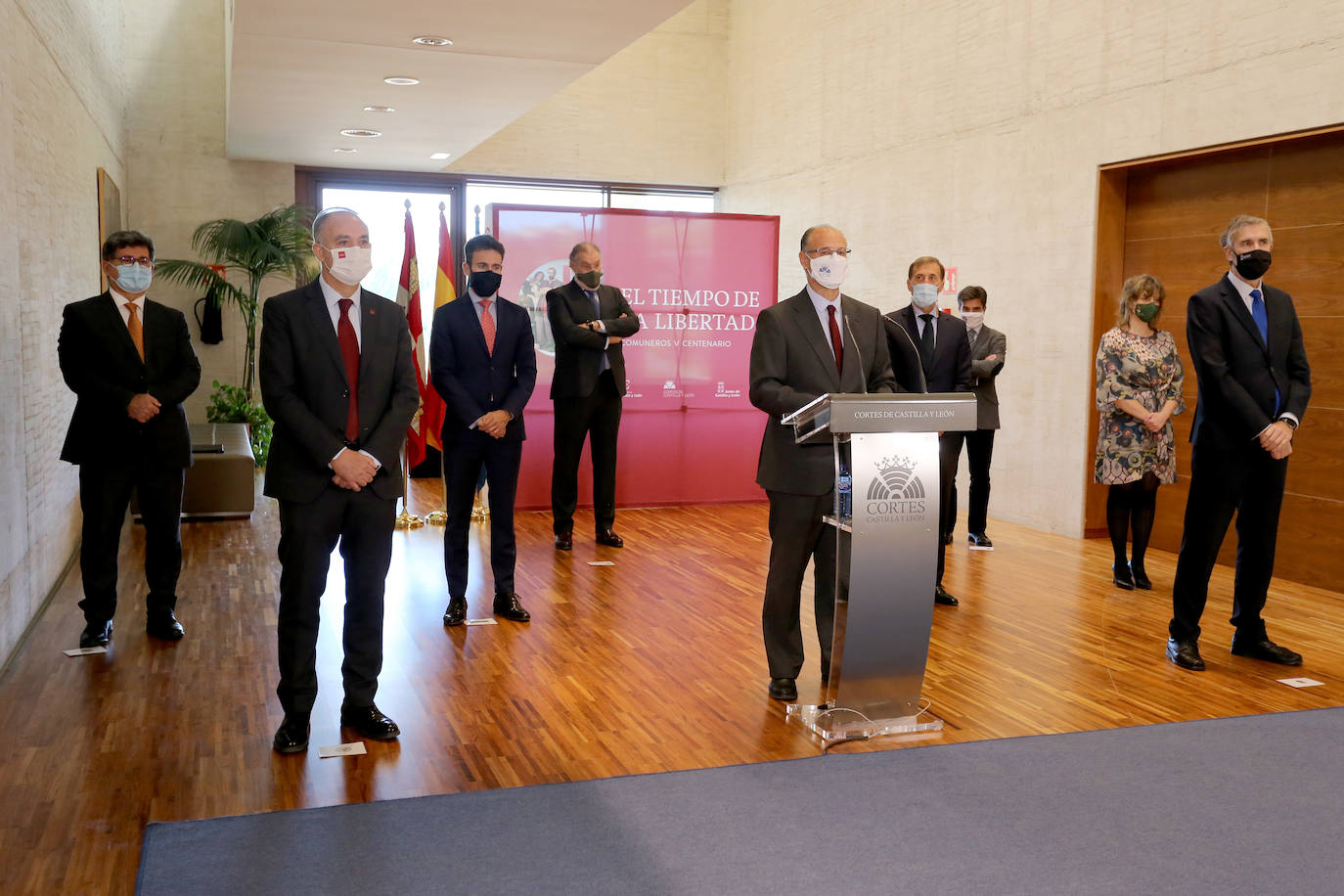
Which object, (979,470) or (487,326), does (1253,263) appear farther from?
(487,326)

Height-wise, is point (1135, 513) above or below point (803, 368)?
below

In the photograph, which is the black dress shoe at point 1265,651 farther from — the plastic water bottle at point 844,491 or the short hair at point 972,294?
the short hair at point 972,294

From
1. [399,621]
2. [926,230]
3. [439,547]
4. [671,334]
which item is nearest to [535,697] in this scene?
[399,621]

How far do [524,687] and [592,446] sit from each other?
334 cm

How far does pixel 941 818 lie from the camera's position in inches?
126

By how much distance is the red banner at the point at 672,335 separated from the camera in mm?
8508

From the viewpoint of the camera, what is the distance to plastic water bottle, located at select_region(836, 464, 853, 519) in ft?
12.5

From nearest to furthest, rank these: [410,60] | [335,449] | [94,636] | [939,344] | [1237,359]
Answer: [335,449]
[1237,359]
[94,636]
[939,344]
[410,60]

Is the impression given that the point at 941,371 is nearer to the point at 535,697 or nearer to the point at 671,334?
the point at 535,697

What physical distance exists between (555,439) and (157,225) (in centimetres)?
636

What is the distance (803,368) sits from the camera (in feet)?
13.3

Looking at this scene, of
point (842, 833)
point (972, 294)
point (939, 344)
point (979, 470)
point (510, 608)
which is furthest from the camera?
point (979, 470)

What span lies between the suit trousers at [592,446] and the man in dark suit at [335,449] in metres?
3.54

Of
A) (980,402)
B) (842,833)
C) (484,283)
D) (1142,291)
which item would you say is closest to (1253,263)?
(1142,291)
